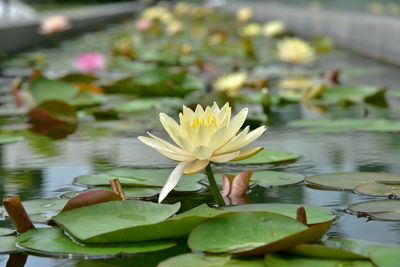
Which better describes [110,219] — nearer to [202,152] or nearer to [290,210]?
[202,152]

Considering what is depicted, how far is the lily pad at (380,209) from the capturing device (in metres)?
1.16

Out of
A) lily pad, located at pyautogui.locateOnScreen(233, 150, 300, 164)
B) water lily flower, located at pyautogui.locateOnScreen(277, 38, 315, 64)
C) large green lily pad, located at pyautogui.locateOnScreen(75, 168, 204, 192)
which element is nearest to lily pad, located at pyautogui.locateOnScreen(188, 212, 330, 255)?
large green lily pad, located at pyautogui.locateOnScreen(75, 168, 204, 192)

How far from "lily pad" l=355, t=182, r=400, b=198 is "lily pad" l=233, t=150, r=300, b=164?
0.35 m

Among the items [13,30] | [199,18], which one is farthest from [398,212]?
[199,18]

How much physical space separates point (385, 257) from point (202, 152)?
0.97 feet

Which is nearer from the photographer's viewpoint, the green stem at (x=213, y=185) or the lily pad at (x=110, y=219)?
the lily pad at (x=110, y=219)

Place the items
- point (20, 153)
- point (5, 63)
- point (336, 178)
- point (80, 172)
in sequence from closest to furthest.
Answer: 1. point (336, 178)
2. point (80, 172)
3. point (20, 153)
4. point (5, 63)

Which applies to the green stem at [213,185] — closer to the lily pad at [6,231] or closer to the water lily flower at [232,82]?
the lily pad at [6,231]

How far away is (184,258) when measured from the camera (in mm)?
944

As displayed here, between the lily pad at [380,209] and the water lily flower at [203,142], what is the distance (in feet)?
0.77

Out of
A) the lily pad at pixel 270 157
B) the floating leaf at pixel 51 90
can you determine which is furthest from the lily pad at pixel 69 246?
the floating leaf at pixel 51 90

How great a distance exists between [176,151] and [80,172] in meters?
0.59

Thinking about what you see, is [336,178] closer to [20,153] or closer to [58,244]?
[58,244]

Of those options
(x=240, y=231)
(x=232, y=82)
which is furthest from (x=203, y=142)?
(x=232, y=82)
